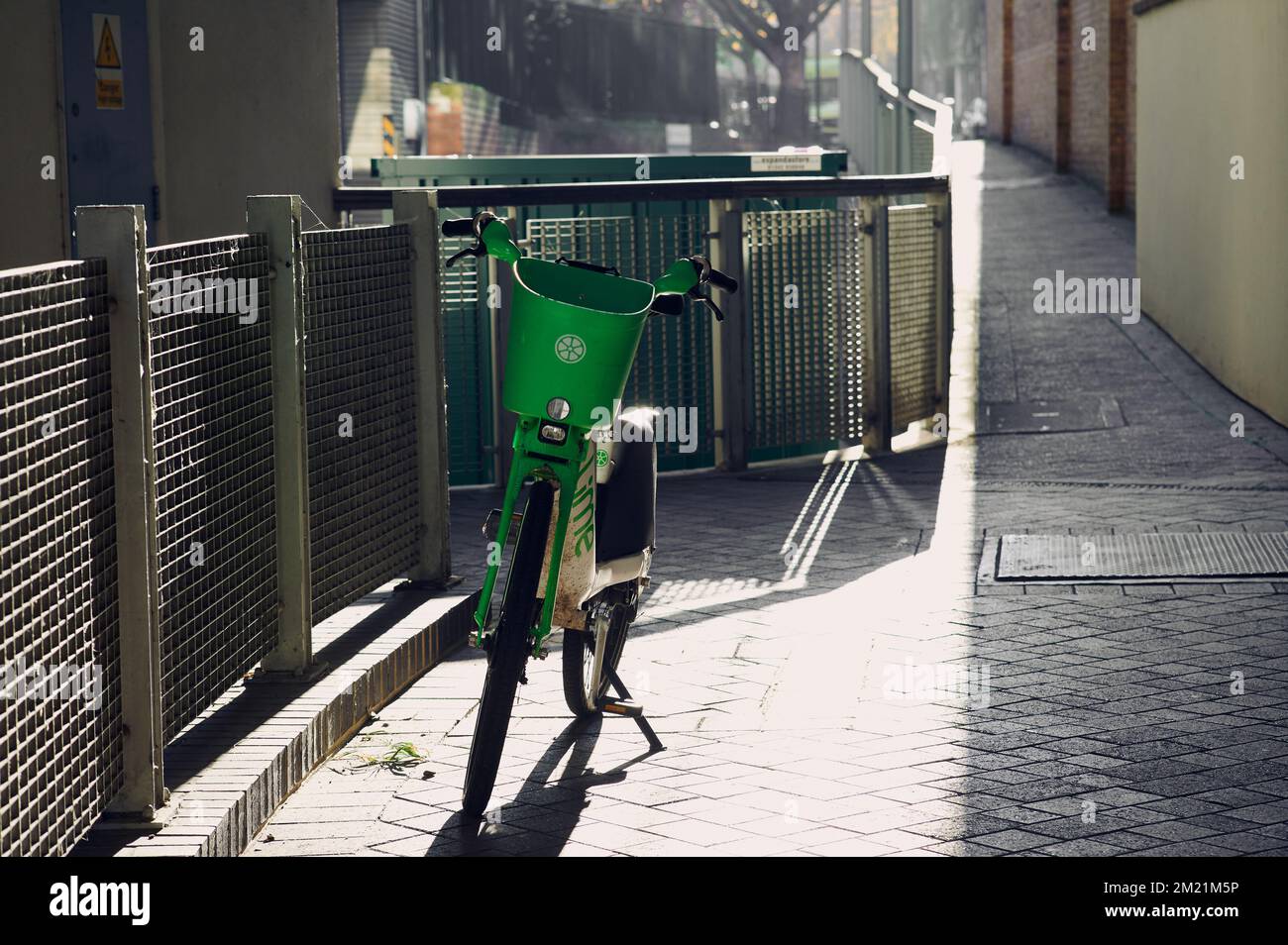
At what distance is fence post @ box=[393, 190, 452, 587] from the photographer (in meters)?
7.25

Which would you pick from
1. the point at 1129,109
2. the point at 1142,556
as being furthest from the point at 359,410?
the point at 1129,109

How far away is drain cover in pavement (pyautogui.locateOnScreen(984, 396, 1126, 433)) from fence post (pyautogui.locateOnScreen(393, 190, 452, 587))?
5.97 m

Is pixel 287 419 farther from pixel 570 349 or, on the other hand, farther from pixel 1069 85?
pixel 1069 85

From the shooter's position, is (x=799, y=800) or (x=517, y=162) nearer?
(x=799, y=800)

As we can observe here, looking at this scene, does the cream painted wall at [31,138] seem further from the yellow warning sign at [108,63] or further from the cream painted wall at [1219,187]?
the cream painted wall at [1219,187]

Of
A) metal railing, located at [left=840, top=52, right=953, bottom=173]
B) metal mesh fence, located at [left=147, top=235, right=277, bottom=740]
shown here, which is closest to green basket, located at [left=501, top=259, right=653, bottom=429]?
metal mesh fence, located at [left=147, top=235, right=277, bottom=740]

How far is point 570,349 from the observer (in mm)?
5086

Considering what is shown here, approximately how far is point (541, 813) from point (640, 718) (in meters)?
0.78

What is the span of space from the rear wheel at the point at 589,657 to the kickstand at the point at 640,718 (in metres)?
0.02

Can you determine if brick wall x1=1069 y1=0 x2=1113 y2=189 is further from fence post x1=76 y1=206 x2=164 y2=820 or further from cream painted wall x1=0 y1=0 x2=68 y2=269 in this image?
fence post x1=76 y1=206 x2=164 y2=820

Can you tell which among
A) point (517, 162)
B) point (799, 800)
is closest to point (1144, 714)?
point (799, 800)
